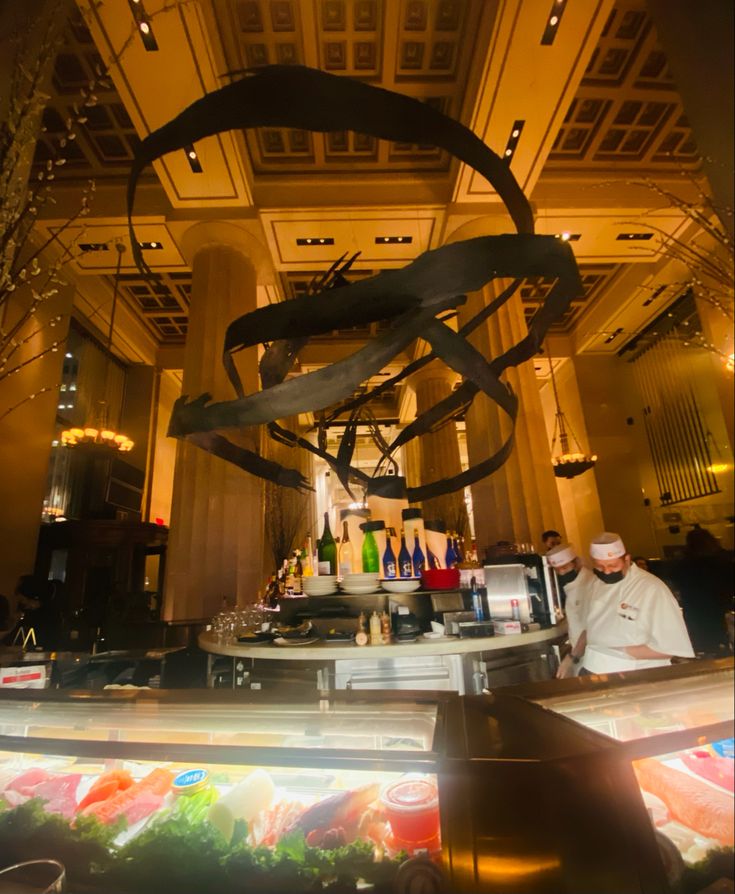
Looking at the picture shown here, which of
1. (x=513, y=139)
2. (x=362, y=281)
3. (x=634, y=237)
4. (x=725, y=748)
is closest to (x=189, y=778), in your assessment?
(x=725, y=748)

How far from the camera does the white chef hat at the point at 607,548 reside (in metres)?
2.24

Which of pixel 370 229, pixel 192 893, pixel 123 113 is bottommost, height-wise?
pixel 192 893

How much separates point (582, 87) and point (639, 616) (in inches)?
252

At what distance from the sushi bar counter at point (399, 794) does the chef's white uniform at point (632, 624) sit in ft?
3.96

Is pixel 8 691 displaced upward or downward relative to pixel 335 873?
upward

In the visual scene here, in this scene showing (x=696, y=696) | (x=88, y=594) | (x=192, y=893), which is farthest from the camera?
(x=88, y=594)

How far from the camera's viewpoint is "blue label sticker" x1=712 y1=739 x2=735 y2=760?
74 centimetres

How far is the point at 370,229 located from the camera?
6242mm

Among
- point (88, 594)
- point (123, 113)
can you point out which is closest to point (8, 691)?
point (123, 113)

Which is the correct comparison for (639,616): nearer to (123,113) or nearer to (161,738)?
(161,738)

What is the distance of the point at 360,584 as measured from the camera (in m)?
2.81

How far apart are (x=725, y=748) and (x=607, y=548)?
1.63m

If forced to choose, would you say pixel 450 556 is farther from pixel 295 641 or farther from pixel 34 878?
pixel 34 878

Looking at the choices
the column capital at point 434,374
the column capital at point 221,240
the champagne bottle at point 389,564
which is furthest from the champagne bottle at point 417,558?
the column capital at point 434,374
